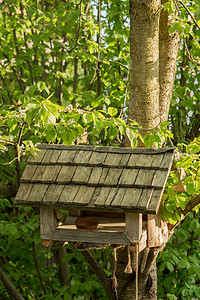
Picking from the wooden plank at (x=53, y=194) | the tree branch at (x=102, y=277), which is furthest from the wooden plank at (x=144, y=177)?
the tree branch at (x=102, y=277)

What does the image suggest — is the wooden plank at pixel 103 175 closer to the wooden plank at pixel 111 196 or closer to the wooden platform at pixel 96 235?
the wooden plank at pixel 111 196

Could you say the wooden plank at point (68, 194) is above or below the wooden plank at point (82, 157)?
below

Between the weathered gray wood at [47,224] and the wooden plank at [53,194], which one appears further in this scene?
the weathered gray wood at [47,224]

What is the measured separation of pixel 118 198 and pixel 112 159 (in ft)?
0.87

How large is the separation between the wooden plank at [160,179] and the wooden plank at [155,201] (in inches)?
1.4

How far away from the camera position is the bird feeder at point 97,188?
217 cm

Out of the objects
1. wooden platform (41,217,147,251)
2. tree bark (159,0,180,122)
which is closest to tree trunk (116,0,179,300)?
tree bark (159,0,180,122)

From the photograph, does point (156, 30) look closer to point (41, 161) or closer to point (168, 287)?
point (41, 161)

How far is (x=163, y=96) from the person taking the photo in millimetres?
3051

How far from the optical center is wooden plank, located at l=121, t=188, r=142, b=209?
2118 mm

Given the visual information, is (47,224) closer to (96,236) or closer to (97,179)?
(96,236)

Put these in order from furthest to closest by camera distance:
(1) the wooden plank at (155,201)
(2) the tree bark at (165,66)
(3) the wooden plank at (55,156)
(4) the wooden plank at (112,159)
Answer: (2) the tree bark at (165,66) → (3) the wooden plank at (55,156) → (4) the wooden plank at (112,159) → (1) the wooden plank at (155,201)

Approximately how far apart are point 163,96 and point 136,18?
637 mm

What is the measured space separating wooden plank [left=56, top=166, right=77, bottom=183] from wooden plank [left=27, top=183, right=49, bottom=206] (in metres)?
0.08
